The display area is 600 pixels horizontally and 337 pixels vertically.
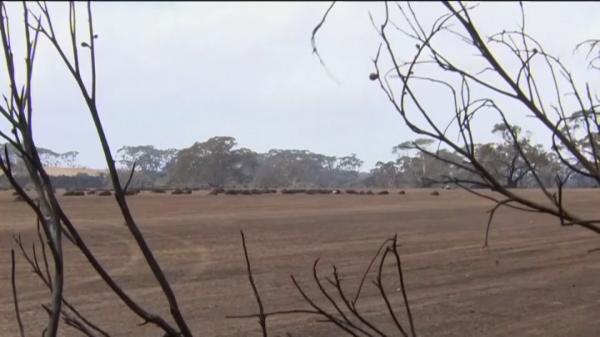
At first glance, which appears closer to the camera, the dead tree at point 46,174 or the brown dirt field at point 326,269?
the dead tree at point 46,174

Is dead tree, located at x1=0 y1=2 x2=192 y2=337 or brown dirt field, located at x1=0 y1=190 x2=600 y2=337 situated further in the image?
brown dirt field, located at x1=0 y1=190 x2=600 y2=337

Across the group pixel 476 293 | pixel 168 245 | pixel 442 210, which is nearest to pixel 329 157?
pixel 442 210

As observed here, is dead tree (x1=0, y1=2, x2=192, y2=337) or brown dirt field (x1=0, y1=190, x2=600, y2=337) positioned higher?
dead tree (x1=0, y1=2, x2=192, y2=337)

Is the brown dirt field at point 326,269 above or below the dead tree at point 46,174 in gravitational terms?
below

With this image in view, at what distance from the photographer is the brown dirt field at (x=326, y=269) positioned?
34.1 ft

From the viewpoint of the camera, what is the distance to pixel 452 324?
34.0 ft

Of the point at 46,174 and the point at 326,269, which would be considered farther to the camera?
the point at 326,269

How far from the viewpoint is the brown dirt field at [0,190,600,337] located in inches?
409

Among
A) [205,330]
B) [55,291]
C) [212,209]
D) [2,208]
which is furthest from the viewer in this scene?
[212,209]

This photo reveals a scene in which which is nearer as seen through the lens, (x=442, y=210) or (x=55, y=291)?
(x=55, y=291)

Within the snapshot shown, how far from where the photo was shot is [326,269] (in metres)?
15.7

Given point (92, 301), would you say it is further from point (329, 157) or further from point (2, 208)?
point (329, 157)

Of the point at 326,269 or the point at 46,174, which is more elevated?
the point at 46,174

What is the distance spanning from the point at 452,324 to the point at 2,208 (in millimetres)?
25524
